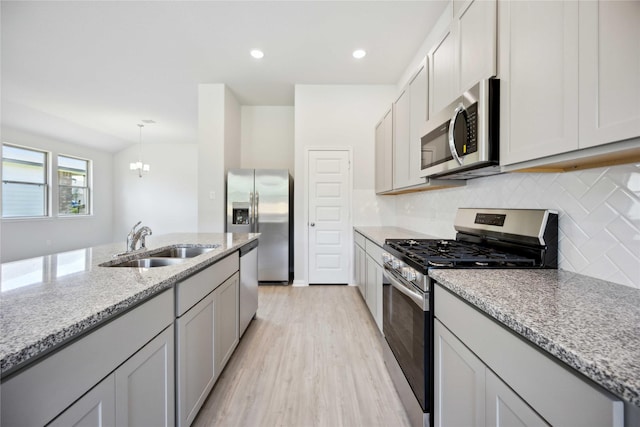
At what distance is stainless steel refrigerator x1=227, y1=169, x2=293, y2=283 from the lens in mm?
4086

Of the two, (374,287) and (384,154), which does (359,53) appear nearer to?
(384,154)

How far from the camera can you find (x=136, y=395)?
0.92 metres

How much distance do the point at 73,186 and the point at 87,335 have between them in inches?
328

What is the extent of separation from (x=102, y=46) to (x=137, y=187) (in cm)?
565

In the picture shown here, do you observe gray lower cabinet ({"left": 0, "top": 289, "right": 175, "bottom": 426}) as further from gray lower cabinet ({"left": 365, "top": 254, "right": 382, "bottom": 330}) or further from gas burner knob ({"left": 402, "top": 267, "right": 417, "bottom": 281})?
gray lower cabinet ({"left": 365, "top": 254, "right": 382, "bottom": 330})

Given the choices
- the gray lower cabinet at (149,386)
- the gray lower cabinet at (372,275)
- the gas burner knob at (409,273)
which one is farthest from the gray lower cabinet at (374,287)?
the gray lower cabinet at (149,386)

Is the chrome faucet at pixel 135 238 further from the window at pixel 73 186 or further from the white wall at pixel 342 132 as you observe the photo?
the window at pixel 73 186

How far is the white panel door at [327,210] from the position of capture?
407 cm

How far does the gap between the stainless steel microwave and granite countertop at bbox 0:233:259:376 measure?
1497 mm

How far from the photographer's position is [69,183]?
670cm

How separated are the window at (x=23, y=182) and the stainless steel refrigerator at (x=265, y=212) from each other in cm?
502

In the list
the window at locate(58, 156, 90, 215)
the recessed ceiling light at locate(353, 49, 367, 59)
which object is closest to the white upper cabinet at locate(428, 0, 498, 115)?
the recessed ceiling light at locate(353, 49, 367, 59)

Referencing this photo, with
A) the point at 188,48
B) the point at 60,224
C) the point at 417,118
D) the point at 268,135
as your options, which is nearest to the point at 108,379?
the point at 417,118

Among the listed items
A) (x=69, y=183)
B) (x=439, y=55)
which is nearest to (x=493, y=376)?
(x=439, y=55)
